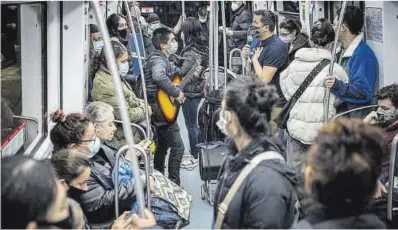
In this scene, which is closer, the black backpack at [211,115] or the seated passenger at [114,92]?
the seated passenger at [114,92]

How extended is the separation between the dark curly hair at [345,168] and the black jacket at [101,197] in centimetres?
141

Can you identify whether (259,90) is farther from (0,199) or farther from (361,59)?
(361,59)

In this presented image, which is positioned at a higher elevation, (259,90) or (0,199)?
(259,90)

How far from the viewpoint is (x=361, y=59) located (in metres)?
4.38

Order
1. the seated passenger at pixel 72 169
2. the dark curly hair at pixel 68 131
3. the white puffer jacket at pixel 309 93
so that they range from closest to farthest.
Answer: the seated passenger at pixel 72 169 → the dark curly hair at pixel 68 131 → the white puffer jacket at pixel 309 93

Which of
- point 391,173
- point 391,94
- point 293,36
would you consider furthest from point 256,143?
point 293,36

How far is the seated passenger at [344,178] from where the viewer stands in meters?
1.62

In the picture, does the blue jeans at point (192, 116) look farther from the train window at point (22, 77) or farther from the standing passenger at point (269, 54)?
the train window at point (22, 77)

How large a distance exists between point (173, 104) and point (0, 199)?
3.44 metres

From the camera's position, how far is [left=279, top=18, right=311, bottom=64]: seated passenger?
4969 millimetres

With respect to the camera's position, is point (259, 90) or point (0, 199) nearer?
point (0, 199)

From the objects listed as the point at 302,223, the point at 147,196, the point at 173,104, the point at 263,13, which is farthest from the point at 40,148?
the point at 302,223

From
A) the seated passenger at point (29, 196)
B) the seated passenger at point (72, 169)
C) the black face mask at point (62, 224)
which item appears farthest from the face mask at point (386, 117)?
the seated passenger at point (29, 196)

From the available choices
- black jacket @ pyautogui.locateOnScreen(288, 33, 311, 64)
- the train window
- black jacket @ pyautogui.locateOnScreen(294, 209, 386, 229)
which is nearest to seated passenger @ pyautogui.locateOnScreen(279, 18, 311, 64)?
black jacket @ pyautogui.locateOnScreen(288, 33, 311, 64)
